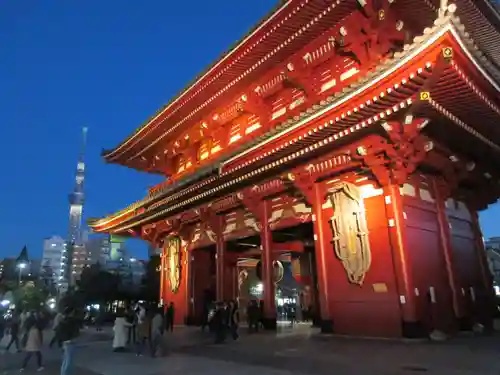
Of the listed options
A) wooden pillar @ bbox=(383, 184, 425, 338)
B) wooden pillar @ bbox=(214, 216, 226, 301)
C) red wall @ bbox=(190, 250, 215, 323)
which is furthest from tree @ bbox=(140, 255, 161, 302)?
wooden pillar @ bbox=(383, 184, 425, 338)

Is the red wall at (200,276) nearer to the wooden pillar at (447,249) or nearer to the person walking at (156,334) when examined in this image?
the person walking at (156,334)

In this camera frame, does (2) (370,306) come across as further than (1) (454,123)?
Yes

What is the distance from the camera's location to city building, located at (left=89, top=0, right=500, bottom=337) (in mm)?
10383

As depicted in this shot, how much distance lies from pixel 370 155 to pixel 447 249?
4769 millimetres

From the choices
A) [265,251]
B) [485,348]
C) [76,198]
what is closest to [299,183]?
[265,251]

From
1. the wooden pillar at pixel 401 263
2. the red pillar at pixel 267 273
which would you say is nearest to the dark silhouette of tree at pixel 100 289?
the red pillar at pixel 267 273

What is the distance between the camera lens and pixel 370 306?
12.6m

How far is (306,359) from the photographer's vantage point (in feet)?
30.3

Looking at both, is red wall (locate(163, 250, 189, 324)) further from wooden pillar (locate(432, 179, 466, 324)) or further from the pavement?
wooden pillar (locate(432, 179, 466, 324))

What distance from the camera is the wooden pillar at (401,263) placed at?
11.5 m

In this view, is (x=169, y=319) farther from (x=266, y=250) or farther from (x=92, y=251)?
(x=92, y=251)

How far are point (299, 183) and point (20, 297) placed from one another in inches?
1675

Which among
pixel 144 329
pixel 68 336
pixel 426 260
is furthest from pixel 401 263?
pixel 68 336

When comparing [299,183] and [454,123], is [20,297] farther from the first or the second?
[454,123]
